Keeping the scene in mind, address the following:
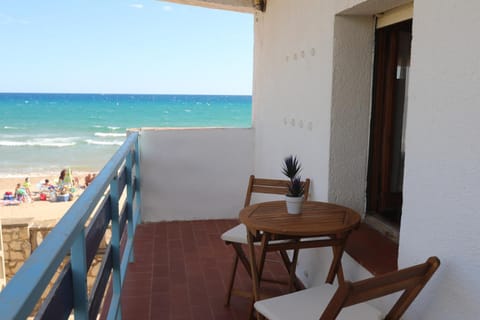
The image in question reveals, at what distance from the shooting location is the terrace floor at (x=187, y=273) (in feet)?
9.30

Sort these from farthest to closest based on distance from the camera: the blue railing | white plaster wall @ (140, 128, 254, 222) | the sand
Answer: the sand → white plaster wall @ (140, 128, 254, 222) → the blue railing

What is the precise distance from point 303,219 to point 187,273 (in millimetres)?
1471

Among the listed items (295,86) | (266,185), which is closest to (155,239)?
(266,185)

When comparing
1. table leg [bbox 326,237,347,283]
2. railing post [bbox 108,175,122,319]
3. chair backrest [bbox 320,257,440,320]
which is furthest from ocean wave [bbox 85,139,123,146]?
chair backrest [bbox 320,257,440,320]

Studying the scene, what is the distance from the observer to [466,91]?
5.04 ft

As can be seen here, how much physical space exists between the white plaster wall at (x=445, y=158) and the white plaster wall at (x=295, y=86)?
1003 millimetres

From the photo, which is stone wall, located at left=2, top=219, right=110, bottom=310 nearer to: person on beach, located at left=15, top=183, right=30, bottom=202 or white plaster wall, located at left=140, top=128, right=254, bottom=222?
white plaster wall, located at left=140, top=128, right=254, bottom=222

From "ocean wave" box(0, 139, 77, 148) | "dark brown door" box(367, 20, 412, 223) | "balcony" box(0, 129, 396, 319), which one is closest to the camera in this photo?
"balcony" box(0, 129, 396, 319)

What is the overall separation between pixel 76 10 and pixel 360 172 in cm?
3797

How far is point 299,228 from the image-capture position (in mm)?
→ 2227

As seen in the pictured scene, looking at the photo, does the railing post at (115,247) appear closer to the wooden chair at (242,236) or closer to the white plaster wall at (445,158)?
the wooden chair at (242,236)

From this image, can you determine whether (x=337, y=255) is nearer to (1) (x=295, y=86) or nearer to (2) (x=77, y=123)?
(1) (x=295, y=86)

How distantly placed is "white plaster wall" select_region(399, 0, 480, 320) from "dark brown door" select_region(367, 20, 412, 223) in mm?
904

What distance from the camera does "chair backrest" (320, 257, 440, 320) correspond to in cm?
133
